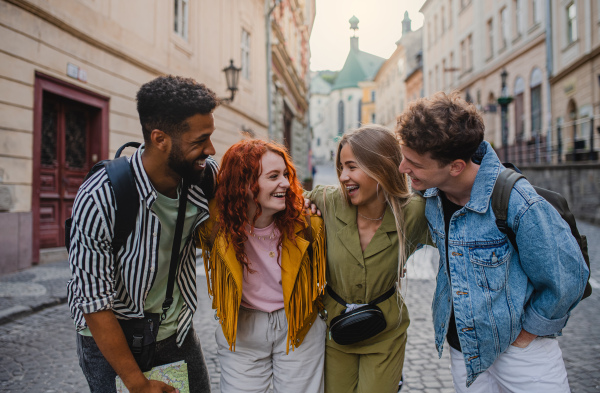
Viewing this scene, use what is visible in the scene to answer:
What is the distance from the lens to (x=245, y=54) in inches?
674

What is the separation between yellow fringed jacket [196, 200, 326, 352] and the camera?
2.20 m

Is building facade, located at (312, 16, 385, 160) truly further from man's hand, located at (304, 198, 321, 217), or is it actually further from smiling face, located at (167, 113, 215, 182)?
smiling face, located at (167, 113, 215, 182)

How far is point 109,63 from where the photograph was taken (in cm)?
909

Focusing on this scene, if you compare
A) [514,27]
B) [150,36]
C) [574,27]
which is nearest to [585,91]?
[574,27]

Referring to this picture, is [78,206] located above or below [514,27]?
below

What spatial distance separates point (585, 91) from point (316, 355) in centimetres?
1797

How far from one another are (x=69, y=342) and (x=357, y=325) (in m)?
3.31

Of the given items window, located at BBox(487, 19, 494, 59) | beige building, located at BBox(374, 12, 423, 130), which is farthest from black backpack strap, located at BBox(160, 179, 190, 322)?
beige building, located at BBox(374, 12, 423, 130)

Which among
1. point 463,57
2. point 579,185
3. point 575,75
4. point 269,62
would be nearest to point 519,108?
point 575,75

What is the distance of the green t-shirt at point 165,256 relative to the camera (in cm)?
203

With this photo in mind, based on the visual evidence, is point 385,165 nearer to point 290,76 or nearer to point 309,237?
point 309,237

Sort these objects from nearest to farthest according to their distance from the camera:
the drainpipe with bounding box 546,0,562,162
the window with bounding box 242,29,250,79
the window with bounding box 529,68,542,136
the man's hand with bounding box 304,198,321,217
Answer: the man's hand with bounding box 304,198,321,217, the window with bounding box 242,29,250,79, the drainpipe with bounding box 546,0,562,162, the window with bounding box 529,68,542,136

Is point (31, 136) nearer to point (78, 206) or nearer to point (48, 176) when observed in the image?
point (48, 176)

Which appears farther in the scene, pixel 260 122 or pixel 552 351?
pixel 260 122
